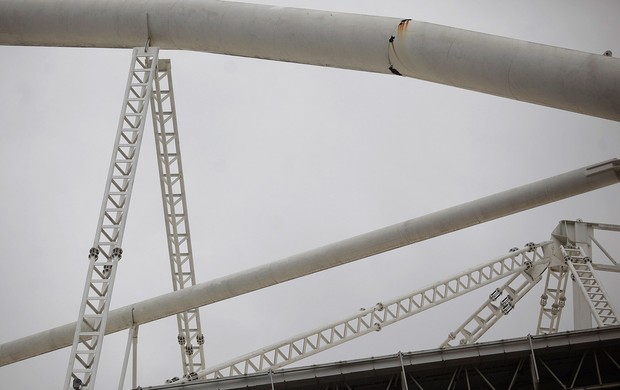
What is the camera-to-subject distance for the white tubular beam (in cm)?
1563

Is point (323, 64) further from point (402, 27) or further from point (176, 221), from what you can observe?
point (176, 221)

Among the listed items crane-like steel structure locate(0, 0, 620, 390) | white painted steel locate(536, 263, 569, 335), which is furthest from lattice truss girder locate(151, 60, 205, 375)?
white painted steel locate(536, 263, 569, 335)

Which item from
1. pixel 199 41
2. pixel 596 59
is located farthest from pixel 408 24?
pixel 199 41

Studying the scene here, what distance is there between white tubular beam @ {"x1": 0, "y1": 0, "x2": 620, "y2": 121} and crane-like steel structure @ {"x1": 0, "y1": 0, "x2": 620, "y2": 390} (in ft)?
0.09

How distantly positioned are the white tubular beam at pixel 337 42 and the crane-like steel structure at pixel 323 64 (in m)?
0.03

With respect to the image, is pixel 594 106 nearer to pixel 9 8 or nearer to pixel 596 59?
pixel 596 59

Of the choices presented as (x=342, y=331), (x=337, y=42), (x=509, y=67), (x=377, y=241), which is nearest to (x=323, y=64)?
(x=337, y=42)

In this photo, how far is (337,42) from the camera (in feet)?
66.1

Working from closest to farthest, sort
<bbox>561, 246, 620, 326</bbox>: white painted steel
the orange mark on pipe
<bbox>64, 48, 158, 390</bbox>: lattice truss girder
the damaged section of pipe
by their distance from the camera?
the damaged section of pipe → the orange mark on pipe → <bbox>64, 48, 158, 390</bbox>: lattice truss girder → <bbox>561, 246, 620, 326</bbox>: white painted steel

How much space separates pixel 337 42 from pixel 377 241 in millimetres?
14230

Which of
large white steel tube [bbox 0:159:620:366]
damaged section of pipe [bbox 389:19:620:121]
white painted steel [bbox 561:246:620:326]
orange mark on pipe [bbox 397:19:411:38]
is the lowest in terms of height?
damaged section of pipe [bbox 389:19:620:121]

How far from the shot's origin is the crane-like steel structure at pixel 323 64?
652 inches

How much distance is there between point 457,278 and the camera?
140 ft

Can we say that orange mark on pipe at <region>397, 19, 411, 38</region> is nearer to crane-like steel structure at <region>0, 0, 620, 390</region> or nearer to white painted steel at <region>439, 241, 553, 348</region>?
crane-like steel structure at <region>0, 0, 620, 390</region>
